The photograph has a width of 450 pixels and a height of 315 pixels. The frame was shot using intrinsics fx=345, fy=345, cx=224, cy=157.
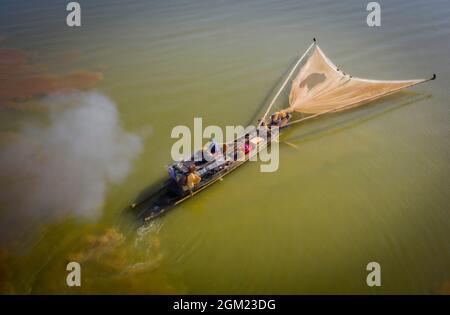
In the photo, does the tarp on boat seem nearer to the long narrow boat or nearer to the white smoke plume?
the long narrow boat

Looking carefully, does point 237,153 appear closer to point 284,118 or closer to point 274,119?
point 274,119

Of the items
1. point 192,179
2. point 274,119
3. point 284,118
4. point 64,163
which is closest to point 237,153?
point 192,179

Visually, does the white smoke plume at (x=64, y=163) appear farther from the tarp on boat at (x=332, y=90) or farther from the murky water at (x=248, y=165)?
the tarp on boat at (x=332, y=90)

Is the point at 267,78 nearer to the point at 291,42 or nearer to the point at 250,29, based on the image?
the point at 291,42

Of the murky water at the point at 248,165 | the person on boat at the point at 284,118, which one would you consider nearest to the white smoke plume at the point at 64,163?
the murky water at the point at 248,165

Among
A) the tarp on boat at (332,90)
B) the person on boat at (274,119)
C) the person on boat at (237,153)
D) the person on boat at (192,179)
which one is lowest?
the person on boat at (192,179)

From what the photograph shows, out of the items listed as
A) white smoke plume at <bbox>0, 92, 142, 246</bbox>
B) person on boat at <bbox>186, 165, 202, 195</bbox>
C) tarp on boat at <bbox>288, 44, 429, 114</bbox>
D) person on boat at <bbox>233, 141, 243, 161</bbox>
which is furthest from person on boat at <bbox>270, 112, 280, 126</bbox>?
white smoke plume at <bbox>0, 92, 142, 246</bbox>

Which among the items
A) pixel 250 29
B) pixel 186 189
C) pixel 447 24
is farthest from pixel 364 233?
pixel 447 24
